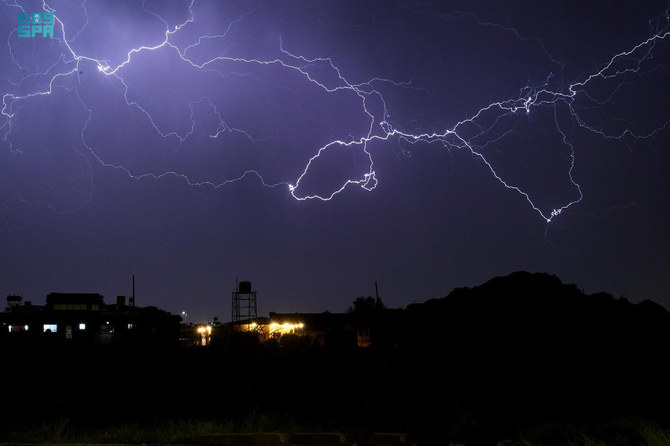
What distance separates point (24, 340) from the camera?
13.1 metres

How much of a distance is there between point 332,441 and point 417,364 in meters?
4.21

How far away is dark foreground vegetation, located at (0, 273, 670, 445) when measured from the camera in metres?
6.49

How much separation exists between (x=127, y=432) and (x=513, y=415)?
5.13 m

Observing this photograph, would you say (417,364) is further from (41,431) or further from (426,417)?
(41,431)

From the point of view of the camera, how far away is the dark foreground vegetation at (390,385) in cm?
649

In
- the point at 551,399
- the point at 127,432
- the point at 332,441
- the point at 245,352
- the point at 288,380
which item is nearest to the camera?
the point at 332,441

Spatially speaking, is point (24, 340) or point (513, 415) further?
point (24, 340)

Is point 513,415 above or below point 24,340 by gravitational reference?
below

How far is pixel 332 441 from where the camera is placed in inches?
234

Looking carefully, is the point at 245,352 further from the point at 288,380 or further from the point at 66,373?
the point at 66,373

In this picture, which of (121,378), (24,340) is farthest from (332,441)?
(24,340)

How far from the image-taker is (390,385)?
8602 millimetres

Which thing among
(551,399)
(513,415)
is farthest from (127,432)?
(551,399)

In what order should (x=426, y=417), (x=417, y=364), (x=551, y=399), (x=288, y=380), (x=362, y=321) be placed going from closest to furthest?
1. (x=426, y=417)
2. (x=551, y=399)
3. (x=288, y=380)
4. (x=417, y=364)
5. (x=362, y=321)
